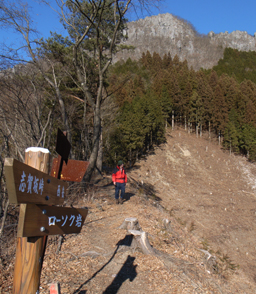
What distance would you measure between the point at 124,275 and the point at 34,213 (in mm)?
3242

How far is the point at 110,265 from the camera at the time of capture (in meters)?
4.45

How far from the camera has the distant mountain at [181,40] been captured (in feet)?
277

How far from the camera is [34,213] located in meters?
1.60

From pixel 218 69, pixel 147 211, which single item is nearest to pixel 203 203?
pixel 147 211

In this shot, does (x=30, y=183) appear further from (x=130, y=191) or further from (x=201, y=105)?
(x=201, y=105)

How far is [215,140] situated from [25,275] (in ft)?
117

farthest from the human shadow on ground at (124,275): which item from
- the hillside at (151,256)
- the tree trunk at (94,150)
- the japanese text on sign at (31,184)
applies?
the tree trunk at (94,150)

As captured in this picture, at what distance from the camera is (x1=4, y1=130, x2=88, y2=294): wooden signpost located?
4.73 feet

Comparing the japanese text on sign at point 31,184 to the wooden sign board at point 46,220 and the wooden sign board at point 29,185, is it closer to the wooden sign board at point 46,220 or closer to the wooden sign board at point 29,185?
the wooden sign board at point 29,185

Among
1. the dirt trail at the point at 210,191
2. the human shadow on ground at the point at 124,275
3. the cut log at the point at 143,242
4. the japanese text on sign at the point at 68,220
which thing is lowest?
the dirt trail at the point at 210,191

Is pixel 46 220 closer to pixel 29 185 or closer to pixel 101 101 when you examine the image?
pixel 29 185

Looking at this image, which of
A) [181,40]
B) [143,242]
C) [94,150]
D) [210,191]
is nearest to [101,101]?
[94,150]

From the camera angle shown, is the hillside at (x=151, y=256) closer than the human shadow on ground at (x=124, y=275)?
No

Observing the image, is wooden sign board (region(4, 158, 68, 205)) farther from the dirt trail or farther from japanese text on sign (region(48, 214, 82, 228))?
the dirt trail
